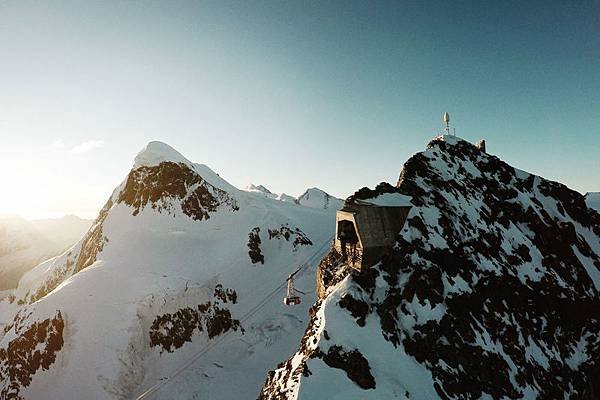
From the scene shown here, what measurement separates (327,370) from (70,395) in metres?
34.1

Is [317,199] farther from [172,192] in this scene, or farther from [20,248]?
[20,248]

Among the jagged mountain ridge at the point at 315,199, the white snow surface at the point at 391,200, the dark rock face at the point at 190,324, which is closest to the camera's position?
the white snow surface at the point at 391,200

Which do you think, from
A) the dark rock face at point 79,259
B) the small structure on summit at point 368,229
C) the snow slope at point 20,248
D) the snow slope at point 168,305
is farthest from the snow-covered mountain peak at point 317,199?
the snow slope at point 20,248

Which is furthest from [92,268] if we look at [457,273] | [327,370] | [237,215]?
[457,273]

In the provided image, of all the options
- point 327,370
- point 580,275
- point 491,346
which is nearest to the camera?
point 327,370

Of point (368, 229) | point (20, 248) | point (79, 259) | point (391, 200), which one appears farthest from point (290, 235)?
point (20, 248)

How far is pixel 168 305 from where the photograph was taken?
46.0 metres

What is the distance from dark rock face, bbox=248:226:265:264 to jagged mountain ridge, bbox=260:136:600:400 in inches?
906

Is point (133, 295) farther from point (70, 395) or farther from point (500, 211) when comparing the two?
point (500, 211)

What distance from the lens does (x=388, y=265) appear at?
92.5ft

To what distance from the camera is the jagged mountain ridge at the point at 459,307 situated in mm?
21562

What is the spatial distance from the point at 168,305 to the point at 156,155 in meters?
35.6

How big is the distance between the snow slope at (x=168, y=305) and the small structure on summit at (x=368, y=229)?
17882 millimetres

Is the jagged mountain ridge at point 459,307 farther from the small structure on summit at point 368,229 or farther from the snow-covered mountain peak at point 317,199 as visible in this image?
the snow-covered mountain peak at point 317,199
